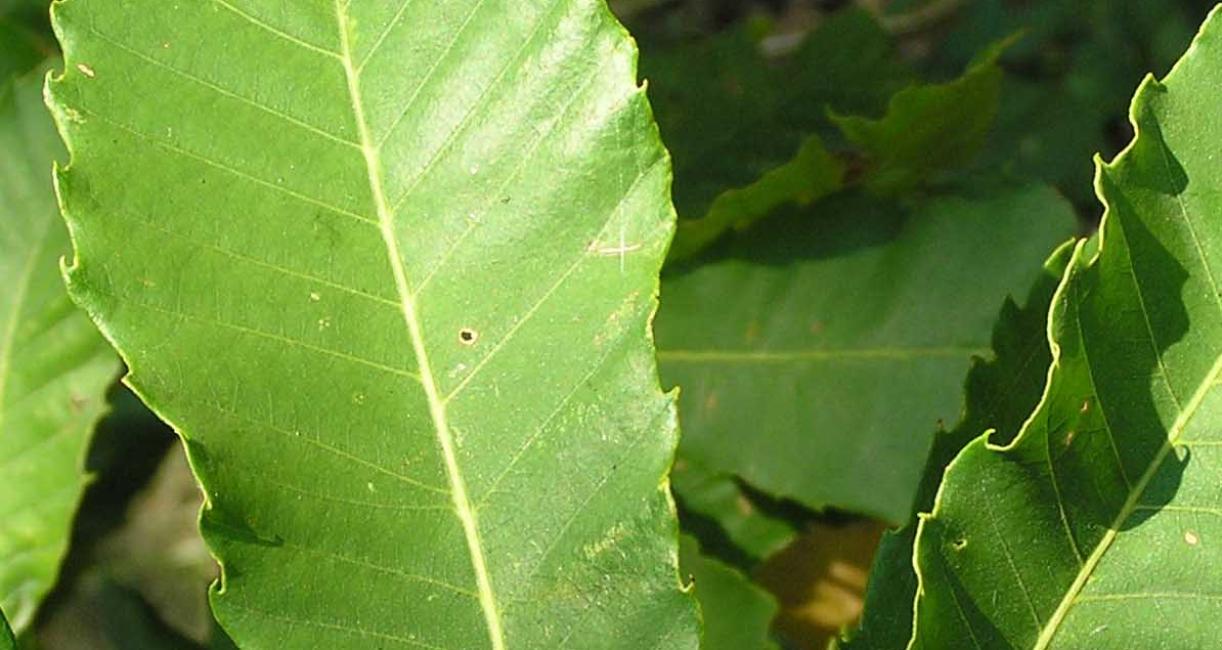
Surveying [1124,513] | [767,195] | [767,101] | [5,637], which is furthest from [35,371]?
[1124,513]

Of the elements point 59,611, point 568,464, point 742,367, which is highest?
point 568,464

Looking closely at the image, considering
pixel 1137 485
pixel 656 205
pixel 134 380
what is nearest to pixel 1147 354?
pixel 1137 485

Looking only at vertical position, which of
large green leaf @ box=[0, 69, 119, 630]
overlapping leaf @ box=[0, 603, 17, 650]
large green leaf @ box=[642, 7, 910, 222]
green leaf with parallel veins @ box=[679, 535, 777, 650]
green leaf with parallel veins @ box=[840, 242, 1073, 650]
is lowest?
large green leaf @ box=[0, 69, 119, 630]

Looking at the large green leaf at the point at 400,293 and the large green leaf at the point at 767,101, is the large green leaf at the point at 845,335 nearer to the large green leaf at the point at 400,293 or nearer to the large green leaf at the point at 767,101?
the large green leaf at the point at 767,101

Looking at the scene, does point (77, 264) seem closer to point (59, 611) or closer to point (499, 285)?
point (499, 285)

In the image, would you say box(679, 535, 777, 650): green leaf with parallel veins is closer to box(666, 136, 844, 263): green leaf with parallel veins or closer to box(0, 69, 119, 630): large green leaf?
box(666, 136, 844, 263): green leaf with parallel veins

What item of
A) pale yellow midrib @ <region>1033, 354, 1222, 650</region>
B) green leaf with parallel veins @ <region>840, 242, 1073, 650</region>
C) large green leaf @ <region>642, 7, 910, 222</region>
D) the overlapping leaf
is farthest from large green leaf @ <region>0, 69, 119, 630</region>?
A: pale yellow midrib @ <region>1033, 354, 1222, 650</region>

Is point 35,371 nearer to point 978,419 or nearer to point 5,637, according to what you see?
point 5,637
